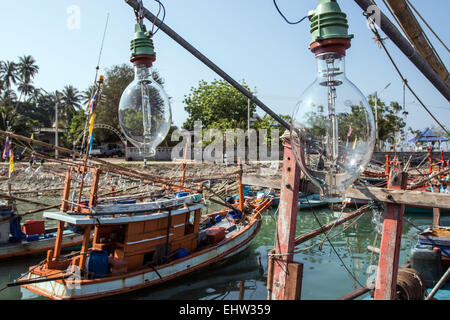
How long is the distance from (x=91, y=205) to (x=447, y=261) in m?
9.19

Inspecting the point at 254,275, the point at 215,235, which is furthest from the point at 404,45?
the point at 215,235

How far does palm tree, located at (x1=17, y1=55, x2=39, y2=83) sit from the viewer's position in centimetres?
6569

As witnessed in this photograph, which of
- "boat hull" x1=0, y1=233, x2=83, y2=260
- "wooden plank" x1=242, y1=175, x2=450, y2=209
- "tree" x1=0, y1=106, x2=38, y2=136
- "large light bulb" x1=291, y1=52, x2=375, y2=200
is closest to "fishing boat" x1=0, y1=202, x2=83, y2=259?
"boat hull" x1=0, y1=233, x2=83, y2=260

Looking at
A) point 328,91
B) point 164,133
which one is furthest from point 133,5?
point 328,91

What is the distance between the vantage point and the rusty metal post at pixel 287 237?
359cm

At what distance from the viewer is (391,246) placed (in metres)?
4.00

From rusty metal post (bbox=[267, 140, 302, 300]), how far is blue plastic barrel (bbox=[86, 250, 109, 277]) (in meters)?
7.05

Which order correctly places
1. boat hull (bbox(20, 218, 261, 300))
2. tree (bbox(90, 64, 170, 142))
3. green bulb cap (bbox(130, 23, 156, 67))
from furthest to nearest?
tree (bbox(90, 64, 170, 142))
boat hull (bbox(20, 218, 261, 300))
green bulb cap (bbox(130, 23, 156, 67))

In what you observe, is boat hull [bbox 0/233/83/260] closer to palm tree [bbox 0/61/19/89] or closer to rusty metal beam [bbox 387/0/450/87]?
rusty metal beam [bbox 387/0/450/87]

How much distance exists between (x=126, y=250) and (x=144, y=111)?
8338 mm

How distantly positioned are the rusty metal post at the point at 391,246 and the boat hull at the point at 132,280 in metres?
7.49

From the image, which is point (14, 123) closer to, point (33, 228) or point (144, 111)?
point (33, 228)
